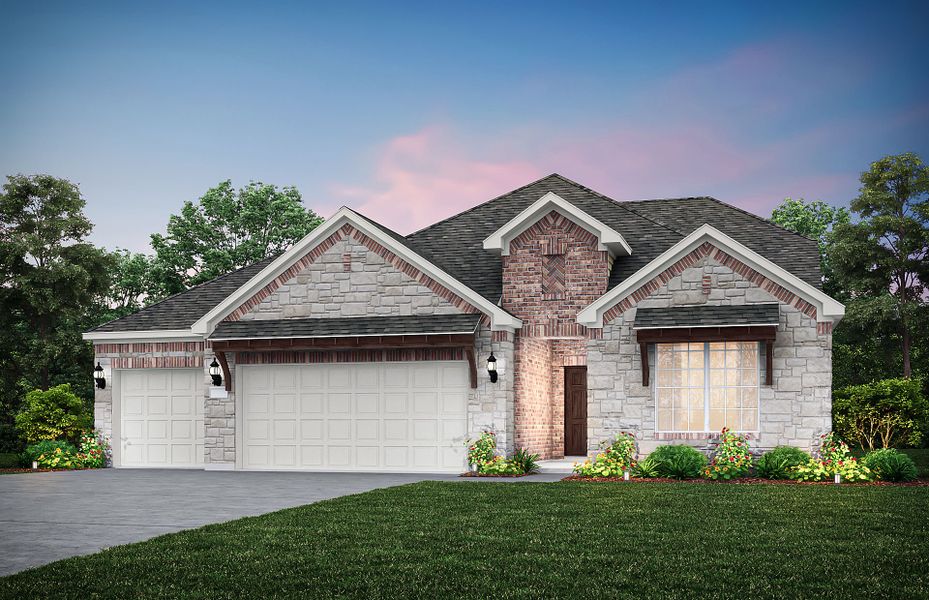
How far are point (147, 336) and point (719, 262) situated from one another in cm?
1394

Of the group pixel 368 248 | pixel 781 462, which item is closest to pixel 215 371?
pixel 368 248

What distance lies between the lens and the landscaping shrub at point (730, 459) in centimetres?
1827

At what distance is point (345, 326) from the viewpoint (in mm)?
21297

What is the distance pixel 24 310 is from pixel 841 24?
100 ft

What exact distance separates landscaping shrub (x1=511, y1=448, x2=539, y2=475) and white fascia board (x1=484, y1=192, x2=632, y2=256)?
4.72m

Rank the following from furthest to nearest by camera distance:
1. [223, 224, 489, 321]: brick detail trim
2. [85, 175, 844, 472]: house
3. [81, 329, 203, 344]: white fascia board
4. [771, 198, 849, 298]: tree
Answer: [771, 198, 849, 298]: tree → [81, 329, 203, 344]: white fascia board → [223, 224, 489, 321]: brick detail trim → [85, 175, 844, 472]: house

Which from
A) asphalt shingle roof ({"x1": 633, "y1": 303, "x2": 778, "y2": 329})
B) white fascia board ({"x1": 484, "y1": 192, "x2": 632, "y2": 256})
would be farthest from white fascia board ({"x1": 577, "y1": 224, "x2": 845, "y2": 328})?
white fascia board ({"x1": 484, "y1": 192, "x2": 632, "y2": 256})

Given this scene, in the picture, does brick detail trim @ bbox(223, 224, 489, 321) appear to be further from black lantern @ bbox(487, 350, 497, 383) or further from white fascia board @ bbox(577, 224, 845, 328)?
white fascia board @ bbox(577, 224, 845, 328)

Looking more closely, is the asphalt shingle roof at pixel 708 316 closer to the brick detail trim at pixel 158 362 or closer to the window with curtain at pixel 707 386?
the window with curtain at pixel 707 386

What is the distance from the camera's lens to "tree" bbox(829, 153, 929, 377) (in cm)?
3553

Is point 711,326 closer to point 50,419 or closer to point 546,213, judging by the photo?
point 546,213

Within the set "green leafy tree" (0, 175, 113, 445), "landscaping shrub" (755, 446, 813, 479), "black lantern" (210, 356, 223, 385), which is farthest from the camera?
"green leafy tree" (0, 175, 113, 445)

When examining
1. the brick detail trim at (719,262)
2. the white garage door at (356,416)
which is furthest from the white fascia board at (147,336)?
the brick detail trim at (719,262)

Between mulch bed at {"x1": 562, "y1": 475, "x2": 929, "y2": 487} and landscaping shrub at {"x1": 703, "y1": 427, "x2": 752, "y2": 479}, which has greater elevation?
landscaping shrub at {"x1": 703, "y1": 427, "x2": 752, "y2": 479}
